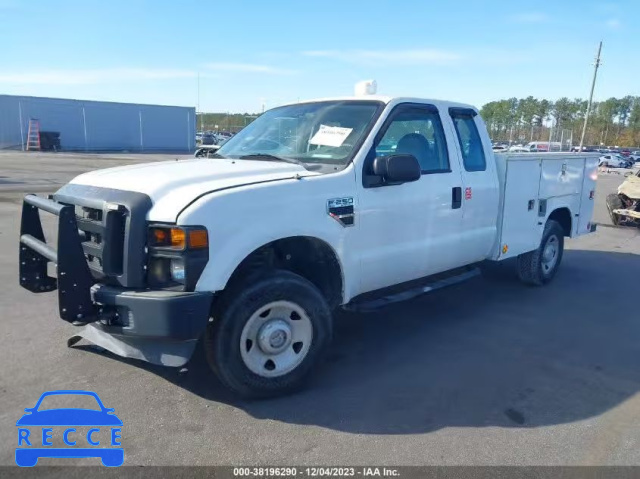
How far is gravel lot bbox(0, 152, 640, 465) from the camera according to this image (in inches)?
124

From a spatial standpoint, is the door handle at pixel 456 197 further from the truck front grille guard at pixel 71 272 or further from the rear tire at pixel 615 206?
the rear tire at pixel 615 206

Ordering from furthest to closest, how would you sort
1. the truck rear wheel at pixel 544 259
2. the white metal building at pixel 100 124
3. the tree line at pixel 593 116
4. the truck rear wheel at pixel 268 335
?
the tree line at pixel 593 116
the white metal building at pixel 100 124
the truck rear wheel at pixel 544 259
the truck rear wheel at pixel 268 335

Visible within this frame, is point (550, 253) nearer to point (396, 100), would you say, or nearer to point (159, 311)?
point (396, 100)

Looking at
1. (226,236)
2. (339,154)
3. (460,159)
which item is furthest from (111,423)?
(460,159)

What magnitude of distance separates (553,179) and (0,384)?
598 cm

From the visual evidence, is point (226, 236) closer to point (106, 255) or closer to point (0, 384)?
point (106, 255)

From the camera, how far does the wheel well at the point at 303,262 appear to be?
12.3 feet

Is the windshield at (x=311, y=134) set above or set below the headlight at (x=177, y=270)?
above

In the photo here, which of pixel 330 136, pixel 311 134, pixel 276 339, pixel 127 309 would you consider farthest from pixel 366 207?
pixel 127 309

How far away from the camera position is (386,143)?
176 inches

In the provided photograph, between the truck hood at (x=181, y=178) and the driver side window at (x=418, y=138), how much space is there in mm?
903

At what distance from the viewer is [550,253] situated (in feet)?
22.7

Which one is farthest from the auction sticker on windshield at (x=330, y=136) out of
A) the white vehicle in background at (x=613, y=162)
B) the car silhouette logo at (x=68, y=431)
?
the white vehicle in background at (x=613, y=162)

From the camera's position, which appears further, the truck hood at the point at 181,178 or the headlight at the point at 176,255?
the truck hood at the point at 181,178
